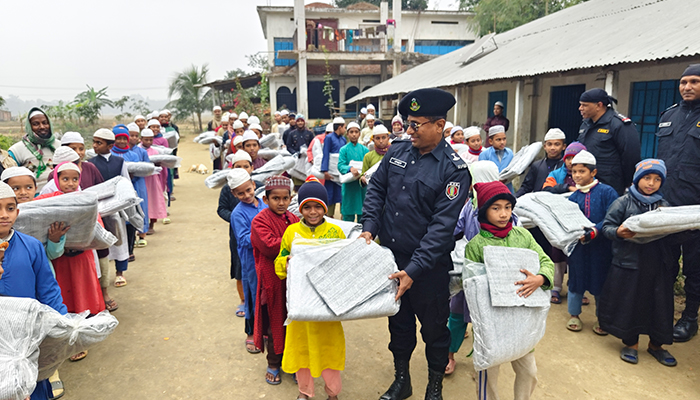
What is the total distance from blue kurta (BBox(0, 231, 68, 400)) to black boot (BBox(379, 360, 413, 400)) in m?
2.01

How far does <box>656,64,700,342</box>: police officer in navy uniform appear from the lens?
140 inches

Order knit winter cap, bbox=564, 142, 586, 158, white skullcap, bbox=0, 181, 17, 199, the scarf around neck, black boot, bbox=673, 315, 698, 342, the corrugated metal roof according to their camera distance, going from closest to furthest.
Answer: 1. white skullcap, bbox=0, 181, 17, 199
2. the scarf around neck
3. black boot, bbox=673, 315, 698, 342
4. knit winter cap, bbox=564, 142, 586, 158
5. the corrugated metal roof

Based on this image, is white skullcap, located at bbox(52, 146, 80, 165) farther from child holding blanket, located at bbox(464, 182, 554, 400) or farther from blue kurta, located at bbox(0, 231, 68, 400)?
child holding blanket, located at bbox(464, 182, 554, 400)

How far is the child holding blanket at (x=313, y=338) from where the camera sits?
2.78m

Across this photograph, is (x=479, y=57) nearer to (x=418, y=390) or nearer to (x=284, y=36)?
(x=418, y=390)

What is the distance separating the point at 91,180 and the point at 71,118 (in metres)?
16.3

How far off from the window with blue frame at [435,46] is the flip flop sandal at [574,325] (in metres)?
26.3

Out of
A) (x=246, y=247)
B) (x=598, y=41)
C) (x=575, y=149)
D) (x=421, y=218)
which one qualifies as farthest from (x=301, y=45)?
(x=421, y=218)

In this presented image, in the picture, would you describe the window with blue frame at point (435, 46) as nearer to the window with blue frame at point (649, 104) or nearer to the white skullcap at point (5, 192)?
the window with blue frame at point (649, 104)

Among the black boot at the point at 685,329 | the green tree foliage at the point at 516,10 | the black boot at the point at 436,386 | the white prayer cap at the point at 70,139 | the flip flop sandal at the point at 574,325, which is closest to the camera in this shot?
the black boot at the point at 436,386

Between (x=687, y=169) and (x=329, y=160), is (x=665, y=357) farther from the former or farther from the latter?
(x=329, y=160)

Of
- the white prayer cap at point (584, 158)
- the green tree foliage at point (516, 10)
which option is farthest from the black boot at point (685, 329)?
the green tree foliage at point (516, 10)

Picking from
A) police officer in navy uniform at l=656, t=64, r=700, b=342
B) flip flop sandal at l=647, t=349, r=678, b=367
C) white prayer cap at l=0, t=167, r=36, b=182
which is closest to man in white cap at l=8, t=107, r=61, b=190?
white prayer cap at l=0, t=167, r=36, b=182

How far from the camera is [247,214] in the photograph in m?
3.39
